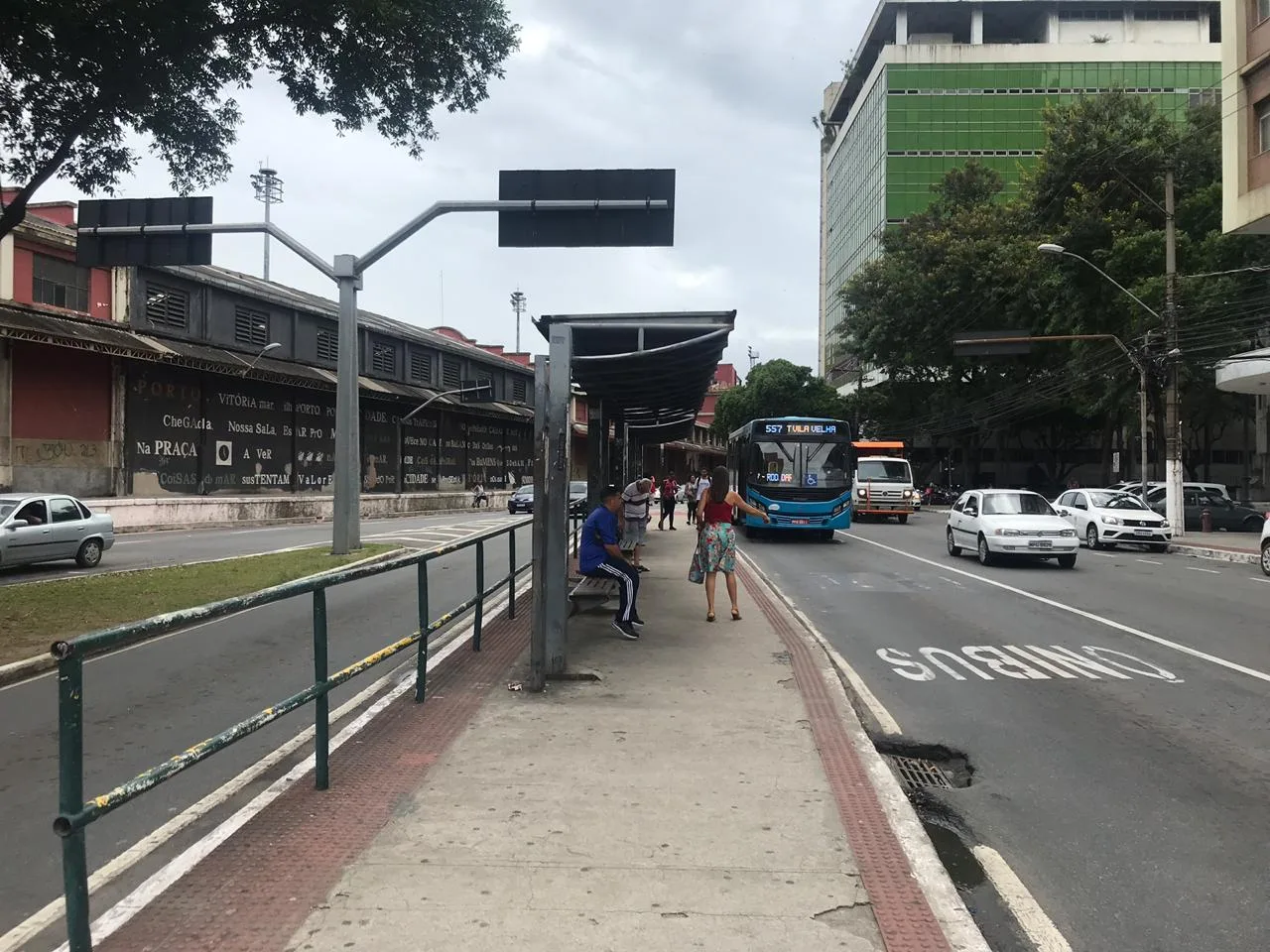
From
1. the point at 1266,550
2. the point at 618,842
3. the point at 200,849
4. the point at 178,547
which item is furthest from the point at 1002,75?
the point at 200,849

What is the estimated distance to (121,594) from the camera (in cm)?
1170

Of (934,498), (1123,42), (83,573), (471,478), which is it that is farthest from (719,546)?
(1123,42)

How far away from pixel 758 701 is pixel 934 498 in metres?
54.5

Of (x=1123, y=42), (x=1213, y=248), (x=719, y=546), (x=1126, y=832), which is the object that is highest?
(x=1123, y=42)

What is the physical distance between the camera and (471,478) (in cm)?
5197

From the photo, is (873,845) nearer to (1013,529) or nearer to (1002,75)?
(1013,529)

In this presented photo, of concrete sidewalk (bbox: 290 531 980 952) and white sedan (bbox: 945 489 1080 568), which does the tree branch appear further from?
Result: white sedan (bbox: 945 489 1080 568)

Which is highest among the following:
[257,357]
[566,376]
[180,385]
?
[257,357]

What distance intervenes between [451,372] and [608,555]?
1764 inches

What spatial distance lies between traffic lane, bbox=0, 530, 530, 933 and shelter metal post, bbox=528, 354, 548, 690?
1.55m

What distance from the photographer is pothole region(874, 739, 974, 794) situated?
5.14 metres

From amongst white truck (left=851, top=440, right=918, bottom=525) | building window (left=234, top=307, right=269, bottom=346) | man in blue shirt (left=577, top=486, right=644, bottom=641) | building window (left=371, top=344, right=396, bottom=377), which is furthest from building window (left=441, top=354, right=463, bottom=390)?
man in blue shirt (left=577, top=486, right=644, bottom=641)

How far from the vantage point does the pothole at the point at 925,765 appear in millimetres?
5141

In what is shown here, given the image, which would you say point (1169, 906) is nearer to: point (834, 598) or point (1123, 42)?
point (834, 598)
